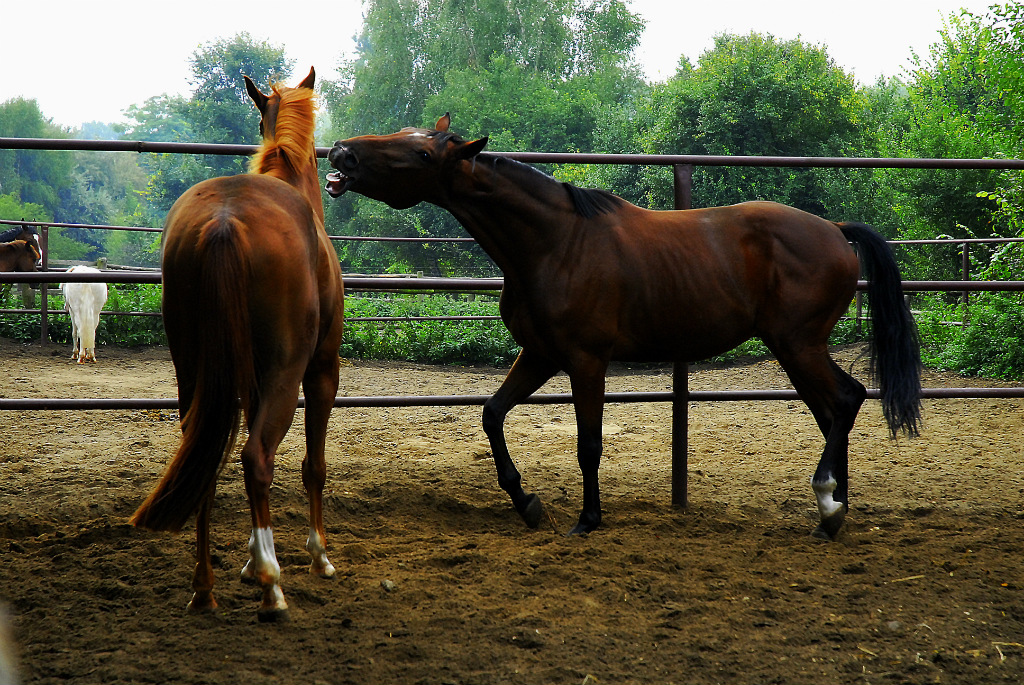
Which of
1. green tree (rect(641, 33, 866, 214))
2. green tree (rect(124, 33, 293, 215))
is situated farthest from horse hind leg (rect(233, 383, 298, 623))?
green tree (rect(124, 33, 293, 215))

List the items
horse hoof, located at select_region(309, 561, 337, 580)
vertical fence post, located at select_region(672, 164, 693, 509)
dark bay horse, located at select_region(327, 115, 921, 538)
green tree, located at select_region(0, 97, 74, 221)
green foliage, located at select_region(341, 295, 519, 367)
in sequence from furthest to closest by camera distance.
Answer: green tree, located at select_region(0, 97, 74, 221)
green foliage, located at select_region(341, 295, 519, 367)
vertical fence post, located at select_region(672, 164, 693, 509)
dark bay horse, located at select_region(327, 115, 921, 538)
horse hoof, located at select_region(309, 561, 337, 580)

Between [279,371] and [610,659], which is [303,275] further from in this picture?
[610,659]

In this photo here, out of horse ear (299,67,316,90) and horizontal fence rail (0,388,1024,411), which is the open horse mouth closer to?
horse ear (299,67,316,90)

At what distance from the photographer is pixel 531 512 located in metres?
3.23

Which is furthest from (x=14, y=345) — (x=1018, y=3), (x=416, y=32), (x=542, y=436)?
(x=416, y=32)

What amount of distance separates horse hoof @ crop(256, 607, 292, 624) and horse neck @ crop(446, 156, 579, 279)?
1.51 meters

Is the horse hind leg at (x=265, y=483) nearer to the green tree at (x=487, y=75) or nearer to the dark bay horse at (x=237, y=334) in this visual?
the dark bay horse at (x=237, y=334)

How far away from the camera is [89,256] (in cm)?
3603

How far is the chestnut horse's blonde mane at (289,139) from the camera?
106 inches

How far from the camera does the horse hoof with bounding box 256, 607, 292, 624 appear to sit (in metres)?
2.17

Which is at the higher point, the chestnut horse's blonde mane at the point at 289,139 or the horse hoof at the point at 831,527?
the chestnut horse's blonde mane at the point at 289,139

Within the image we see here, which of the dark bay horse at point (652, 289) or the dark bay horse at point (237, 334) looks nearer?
the dark bay horse at point (237, 334)

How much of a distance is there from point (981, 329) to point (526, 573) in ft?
23.5

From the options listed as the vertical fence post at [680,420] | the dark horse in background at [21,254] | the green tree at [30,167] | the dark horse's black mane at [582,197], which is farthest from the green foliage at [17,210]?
the vertical fence post at [680,420]
